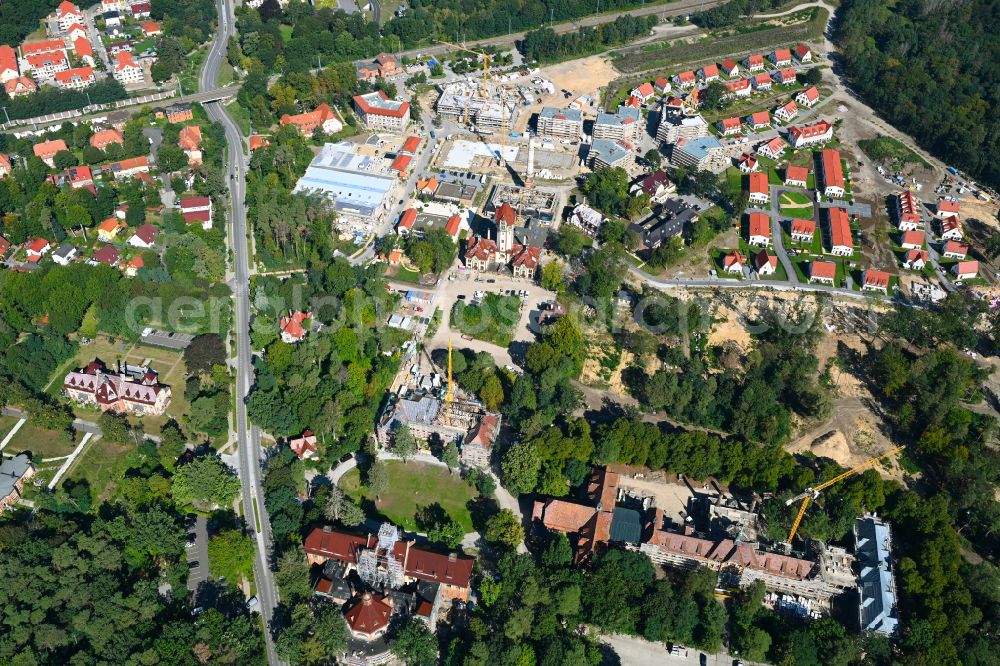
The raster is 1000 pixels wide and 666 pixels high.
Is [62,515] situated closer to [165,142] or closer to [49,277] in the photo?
[49,277]

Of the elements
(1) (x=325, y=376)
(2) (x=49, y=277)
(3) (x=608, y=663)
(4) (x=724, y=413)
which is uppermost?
(2) (x=49, y=277)

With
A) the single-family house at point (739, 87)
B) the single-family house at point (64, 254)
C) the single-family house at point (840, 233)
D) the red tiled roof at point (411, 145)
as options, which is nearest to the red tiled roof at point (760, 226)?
the single-family house at point (840, 233)

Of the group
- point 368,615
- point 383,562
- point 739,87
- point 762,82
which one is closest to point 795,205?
point 739,87

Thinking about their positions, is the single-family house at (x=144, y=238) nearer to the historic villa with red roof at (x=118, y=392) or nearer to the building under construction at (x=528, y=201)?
the historic villa with red roof at (x=118, y=392)

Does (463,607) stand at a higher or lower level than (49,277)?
lower

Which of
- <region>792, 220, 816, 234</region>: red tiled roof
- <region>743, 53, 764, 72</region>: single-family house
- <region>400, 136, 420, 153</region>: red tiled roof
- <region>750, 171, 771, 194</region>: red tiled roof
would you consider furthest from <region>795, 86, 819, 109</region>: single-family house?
<region>400, 136, 420, 153</region>: red tiled roof

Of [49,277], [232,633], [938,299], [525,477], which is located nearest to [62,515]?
[232,633]
